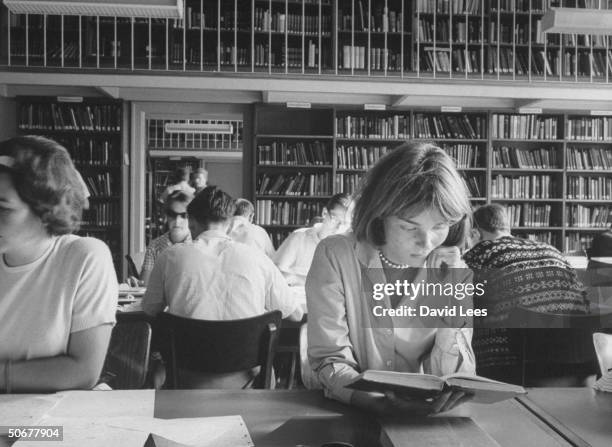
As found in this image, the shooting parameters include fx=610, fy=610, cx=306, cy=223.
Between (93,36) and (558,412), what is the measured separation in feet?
22.8

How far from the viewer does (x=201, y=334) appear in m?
2.20

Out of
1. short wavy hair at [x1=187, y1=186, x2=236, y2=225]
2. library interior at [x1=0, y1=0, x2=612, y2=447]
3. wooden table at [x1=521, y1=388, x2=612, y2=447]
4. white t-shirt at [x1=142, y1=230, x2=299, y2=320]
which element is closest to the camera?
wooden table at [x1=521, y1=388, x2=612, y2=447]

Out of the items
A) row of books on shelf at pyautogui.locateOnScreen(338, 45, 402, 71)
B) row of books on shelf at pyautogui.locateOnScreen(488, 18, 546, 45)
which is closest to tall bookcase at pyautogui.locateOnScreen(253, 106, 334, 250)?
row of books on shelf at pyautogui.locateOnScreen(338, 45, 402, 71)

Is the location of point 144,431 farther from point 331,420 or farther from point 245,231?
point 245,231

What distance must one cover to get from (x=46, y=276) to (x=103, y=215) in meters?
5.98

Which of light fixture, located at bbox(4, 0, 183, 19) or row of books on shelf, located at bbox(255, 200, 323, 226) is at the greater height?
light fixture, located at bbox(4, 0, 183, 19)

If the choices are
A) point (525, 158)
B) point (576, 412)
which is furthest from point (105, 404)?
point (525, 158)

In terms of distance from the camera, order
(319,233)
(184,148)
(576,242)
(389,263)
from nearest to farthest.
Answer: (389,263) < (319,233) < (576,242) < (184,148)

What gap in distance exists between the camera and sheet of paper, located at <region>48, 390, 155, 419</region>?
1.25 meters

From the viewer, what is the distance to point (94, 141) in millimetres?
7141

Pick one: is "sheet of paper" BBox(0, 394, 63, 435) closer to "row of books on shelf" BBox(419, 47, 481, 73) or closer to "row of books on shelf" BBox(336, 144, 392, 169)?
"row of books on shelf" BBox(336, 144, 392, 169)

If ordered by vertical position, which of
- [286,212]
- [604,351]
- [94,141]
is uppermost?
[94,141]

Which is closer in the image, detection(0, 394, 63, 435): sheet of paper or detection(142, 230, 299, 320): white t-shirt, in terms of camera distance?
detection(0, 394, 63, 435): sheet of paper

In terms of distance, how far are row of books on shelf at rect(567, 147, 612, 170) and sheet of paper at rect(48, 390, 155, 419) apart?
7127mm
